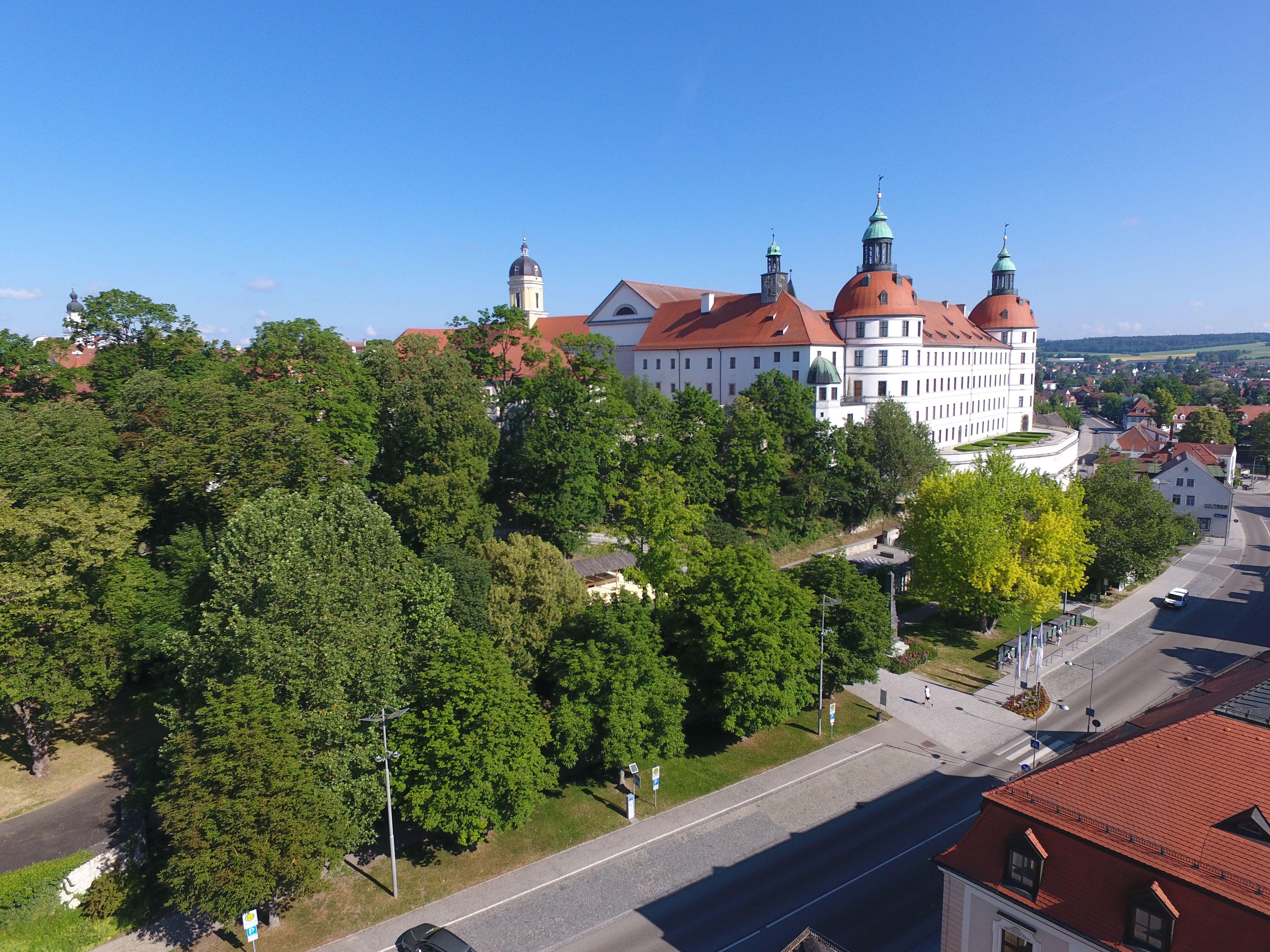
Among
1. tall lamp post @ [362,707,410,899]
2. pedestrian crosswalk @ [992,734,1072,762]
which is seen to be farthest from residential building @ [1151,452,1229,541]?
tall lamp post @ [362,707,410,899]

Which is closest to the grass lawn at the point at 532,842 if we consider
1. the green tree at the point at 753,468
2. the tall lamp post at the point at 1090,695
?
the tall lamp post at the point at 1090,695

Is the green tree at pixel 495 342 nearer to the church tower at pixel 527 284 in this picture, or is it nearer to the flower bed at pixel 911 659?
the flower bed at pixel 911 659

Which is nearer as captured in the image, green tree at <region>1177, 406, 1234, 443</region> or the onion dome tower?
the onion dome tower

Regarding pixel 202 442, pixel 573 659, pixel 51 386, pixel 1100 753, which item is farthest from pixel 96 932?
pixel 51 386

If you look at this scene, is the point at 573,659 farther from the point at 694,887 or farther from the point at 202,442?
the point at 202,442

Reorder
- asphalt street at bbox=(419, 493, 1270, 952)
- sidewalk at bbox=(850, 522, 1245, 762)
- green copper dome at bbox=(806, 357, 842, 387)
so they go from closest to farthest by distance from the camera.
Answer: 1. asphalt street at bbox=(419, 493, 1270, 952)
2. sidewalk at bbox=(850, 522, 1245, 762)
3. green copper dome at bbox=(806, 357, 842, 387)

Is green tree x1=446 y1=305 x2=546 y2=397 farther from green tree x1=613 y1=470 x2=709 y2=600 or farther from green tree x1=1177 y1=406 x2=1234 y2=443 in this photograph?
green tree x1=1177 y1=406 x2=1234 y2=443

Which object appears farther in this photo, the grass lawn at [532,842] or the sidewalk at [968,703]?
the sidewalk at [968,703]
